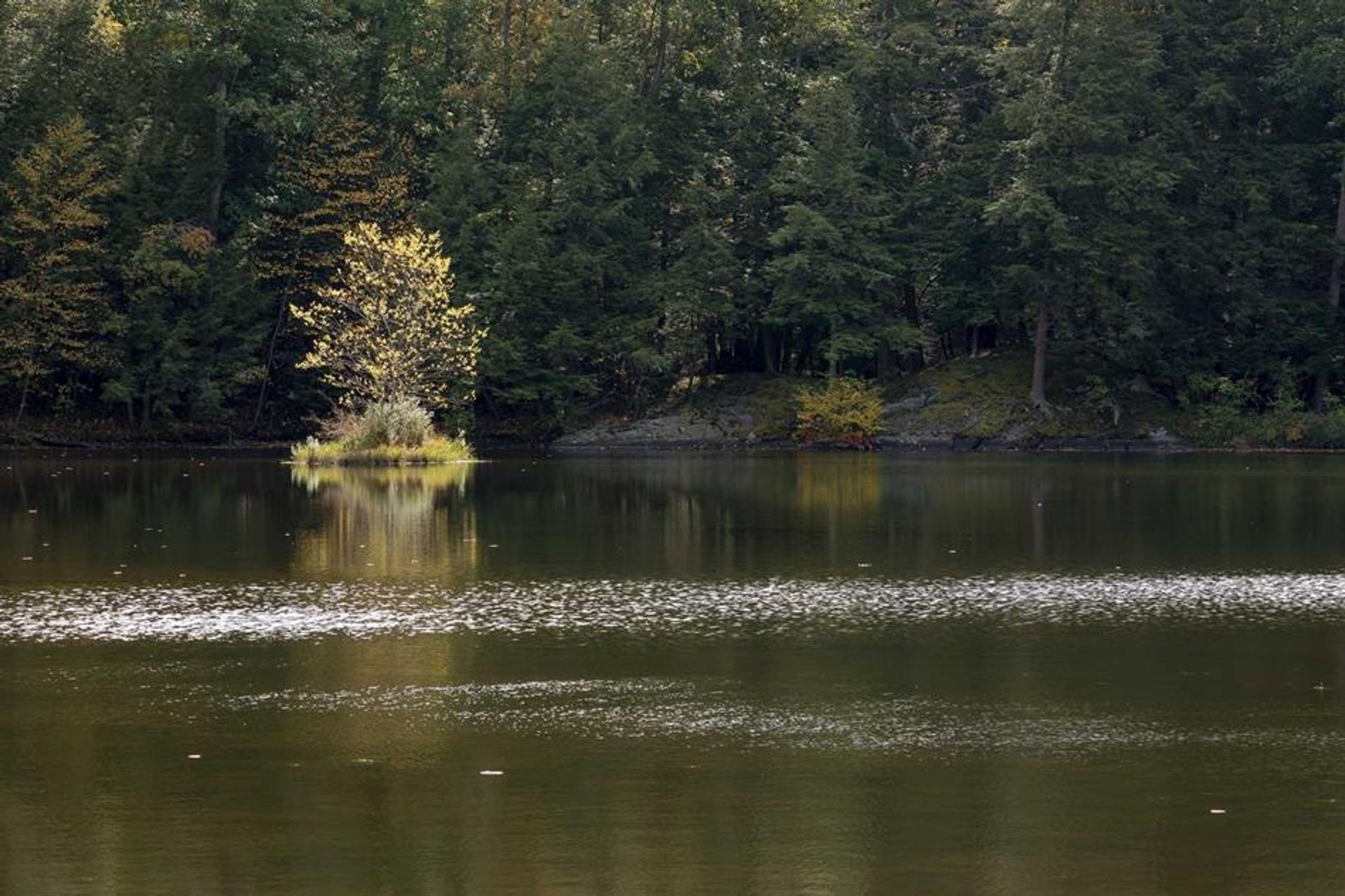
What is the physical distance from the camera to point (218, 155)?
69.7 metres

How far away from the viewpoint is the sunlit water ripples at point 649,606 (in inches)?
869

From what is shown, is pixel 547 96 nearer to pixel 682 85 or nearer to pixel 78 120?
pixel 682 85

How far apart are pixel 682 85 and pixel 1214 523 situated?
42531 millimetres

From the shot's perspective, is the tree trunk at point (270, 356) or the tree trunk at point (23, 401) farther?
the tree trunk at point (270, 356)

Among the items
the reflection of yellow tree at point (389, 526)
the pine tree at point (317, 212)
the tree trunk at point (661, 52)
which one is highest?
the tree trunk at point (661, 52)

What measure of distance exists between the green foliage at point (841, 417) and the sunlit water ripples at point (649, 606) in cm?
4111

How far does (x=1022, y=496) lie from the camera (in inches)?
1678

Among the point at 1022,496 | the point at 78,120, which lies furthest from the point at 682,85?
the point at 1022,496

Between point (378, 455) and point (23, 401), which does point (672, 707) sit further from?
point (23, 401)

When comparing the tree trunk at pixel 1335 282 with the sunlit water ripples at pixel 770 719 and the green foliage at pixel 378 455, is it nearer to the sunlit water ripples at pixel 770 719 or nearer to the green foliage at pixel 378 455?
the green foliage at pixel 378 455

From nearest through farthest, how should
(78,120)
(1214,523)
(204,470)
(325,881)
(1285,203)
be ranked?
1. (325,881)
2. (1214,523)
3. (204,470)
4. (78,120)
5. (1285,203)

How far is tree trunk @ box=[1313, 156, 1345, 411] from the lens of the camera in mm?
67688

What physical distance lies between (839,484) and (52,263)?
107 ft

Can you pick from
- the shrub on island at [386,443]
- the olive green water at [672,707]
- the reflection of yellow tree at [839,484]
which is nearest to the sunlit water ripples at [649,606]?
the olive green water at [672,707]
